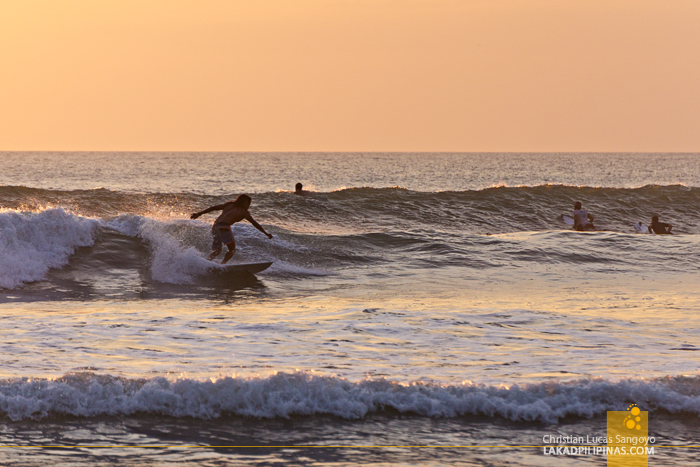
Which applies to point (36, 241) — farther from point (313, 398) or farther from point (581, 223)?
point (581, 223)

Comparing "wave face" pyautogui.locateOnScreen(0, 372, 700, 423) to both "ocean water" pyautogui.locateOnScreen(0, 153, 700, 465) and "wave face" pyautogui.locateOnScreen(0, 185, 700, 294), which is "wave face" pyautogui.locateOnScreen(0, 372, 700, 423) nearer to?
"ocean water" pyautogui.locateOnScreen(0, 153, 700, 465)

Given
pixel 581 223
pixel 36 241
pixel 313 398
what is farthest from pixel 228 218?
pixel 581 223

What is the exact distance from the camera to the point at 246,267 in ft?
47.1

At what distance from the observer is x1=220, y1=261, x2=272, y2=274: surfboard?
46.5ft

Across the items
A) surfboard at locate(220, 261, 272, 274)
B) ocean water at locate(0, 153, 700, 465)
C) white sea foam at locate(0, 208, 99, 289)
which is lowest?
ocean water at locate(0, 153, 700, 465)

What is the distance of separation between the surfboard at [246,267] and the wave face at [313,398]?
7883 millimetres

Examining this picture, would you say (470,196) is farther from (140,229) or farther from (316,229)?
(140,229)

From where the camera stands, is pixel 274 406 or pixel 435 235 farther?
pixel 435 235

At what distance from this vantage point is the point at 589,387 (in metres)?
6.32

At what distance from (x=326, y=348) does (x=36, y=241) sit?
950 cm

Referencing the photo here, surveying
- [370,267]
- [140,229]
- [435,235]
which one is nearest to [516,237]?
[435,235]

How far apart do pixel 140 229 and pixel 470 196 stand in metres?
18.6

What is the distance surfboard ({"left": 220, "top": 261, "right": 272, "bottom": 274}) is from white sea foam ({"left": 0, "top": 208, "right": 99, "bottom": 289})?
11.7ft

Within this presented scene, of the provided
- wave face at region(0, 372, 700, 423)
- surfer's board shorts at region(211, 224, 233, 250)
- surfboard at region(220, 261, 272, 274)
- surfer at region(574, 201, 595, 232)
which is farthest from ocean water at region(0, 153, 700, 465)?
surfer at region(574, 201, 595, 232)
